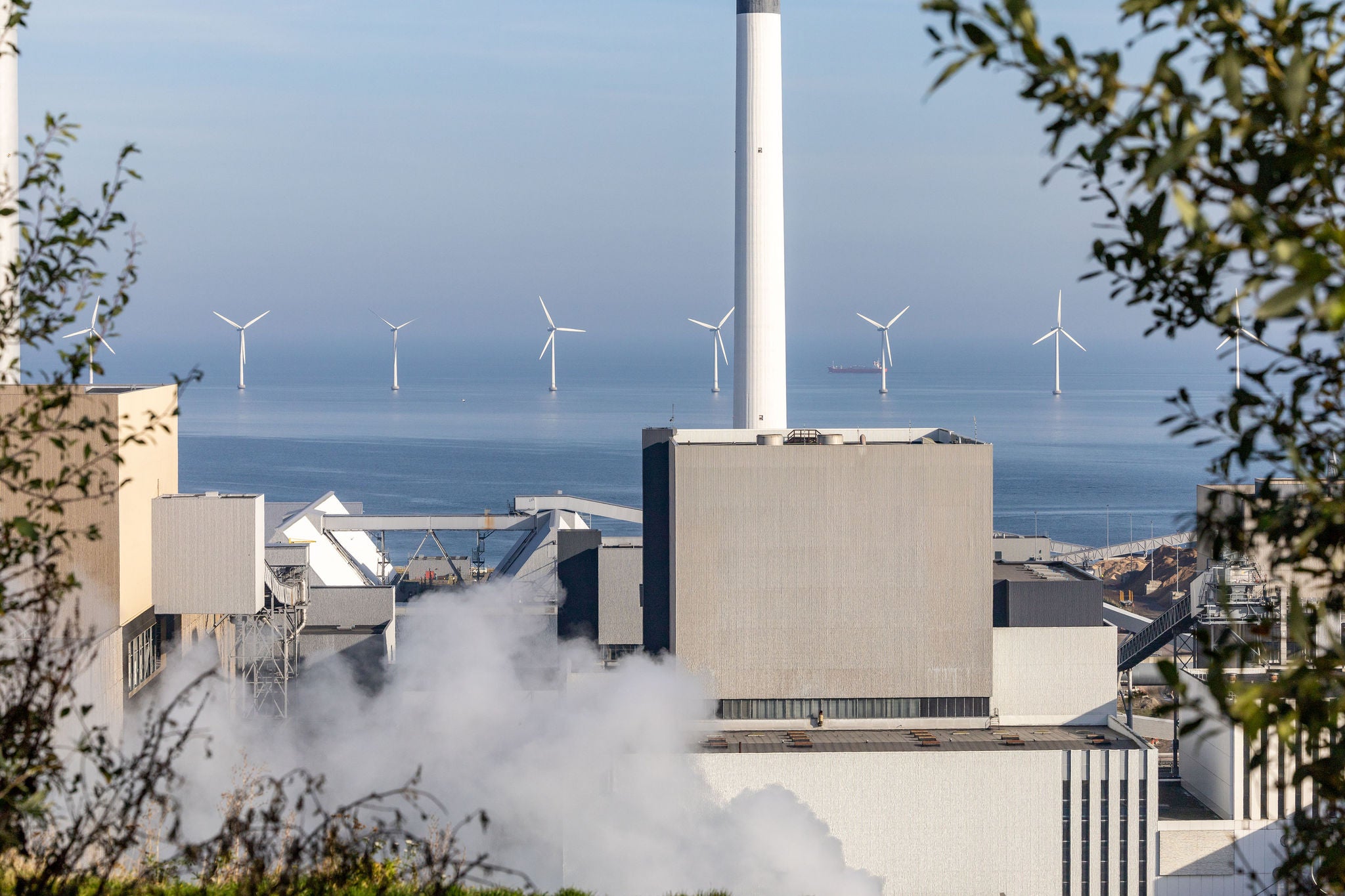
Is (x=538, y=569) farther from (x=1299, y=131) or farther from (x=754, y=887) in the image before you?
(x=1299, y=131)

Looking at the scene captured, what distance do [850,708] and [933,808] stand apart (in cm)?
438

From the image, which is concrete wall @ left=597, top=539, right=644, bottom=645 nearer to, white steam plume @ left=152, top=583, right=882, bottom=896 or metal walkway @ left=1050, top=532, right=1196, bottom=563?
white steam plume @ left=152, top=583, right=882, bottom=896

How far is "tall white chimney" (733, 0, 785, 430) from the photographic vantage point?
52250 millimetres

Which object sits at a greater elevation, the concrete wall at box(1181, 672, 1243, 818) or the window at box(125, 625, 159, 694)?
the window at box(125, 625, 159, 694)

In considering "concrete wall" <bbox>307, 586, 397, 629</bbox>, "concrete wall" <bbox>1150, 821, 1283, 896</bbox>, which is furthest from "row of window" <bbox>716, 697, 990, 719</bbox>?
"concrete wall" <bbox>307, 586, 397, 629</bbox>

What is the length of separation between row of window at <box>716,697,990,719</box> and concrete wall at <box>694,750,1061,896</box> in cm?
370

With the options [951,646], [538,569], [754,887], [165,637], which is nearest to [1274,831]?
[951,646]

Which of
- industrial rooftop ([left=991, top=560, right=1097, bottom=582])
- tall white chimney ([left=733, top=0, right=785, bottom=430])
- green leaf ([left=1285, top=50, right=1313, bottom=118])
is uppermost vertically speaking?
tall white chimney ([left=733, top=0, right=785, bottom=430])

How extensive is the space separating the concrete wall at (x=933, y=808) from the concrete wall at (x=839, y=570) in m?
3.87

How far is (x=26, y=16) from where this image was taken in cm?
697

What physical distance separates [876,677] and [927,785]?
4.29m

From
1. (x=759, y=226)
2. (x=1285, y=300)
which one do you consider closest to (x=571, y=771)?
(x=759, y=226)

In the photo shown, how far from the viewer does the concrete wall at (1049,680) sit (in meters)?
36.7

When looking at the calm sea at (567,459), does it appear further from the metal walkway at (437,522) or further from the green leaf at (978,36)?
the green leaf at (978,36)
